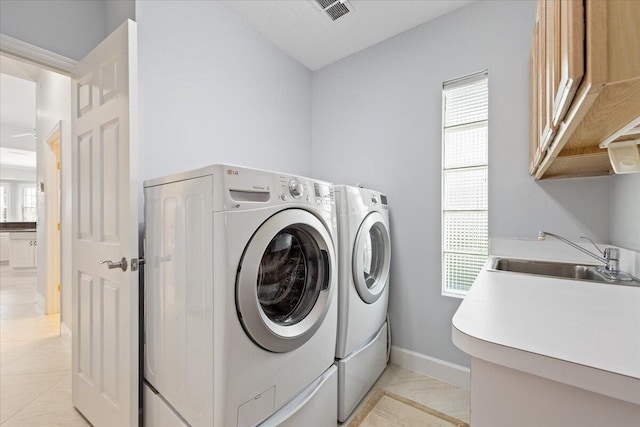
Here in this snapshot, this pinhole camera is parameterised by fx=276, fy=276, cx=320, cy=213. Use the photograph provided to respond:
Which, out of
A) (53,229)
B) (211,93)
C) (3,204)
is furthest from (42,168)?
(3,204)

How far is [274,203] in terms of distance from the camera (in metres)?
1.15

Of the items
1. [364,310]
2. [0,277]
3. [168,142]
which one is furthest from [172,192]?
[0,277]

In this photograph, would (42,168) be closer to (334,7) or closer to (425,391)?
(334,7)

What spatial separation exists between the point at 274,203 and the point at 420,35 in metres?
1.94

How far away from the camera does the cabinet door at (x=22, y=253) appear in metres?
5.84

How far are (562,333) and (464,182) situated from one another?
152 cm

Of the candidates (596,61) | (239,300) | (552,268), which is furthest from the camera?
(552,268)

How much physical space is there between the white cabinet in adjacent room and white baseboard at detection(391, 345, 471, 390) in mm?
7648

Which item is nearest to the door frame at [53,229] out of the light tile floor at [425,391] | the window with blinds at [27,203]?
the light tile floor at [425,391]

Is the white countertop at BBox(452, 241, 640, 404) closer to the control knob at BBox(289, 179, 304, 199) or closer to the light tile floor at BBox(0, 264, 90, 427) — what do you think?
the control knob at BBox(289, 179, 304, 199)

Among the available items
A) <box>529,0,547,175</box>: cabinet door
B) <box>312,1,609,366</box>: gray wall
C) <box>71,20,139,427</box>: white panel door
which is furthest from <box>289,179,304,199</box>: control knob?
<box>312,1,609,366</box>: gray wall

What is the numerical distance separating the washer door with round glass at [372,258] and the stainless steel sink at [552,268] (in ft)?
2.32

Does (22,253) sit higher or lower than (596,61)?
lower

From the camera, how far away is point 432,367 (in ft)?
6.75
